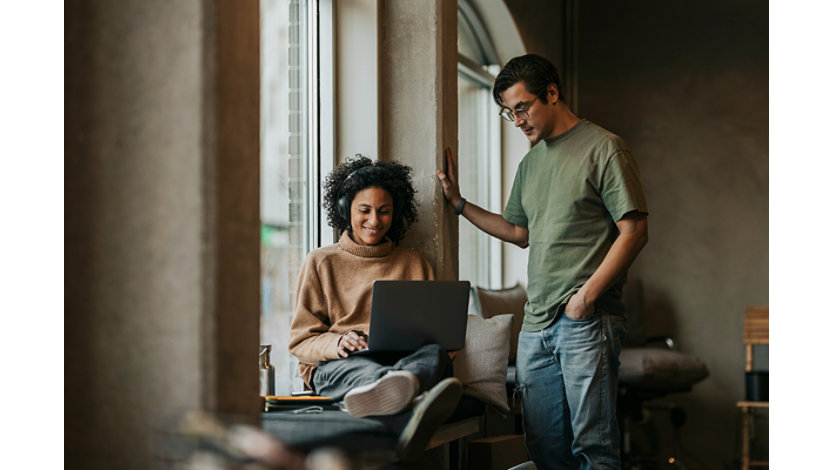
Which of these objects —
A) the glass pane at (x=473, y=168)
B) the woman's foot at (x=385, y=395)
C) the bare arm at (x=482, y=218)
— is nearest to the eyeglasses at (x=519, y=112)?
the bare arm at (x=482, y=218)

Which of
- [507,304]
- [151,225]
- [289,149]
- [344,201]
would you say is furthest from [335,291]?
[507,304]

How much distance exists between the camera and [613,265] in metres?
2.79

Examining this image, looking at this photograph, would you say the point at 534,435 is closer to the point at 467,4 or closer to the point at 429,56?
the point at 429,56

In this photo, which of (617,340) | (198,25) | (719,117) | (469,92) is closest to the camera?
(198,25)

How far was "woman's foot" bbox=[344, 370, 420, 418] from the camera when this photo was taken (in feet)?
7.73

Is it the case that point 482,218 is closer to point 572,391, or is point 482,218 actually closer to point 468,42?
point 572,391

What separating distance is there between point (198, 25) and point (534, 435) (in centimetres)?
174

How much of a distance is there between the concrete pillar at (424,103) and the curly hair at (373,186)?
0.39ft

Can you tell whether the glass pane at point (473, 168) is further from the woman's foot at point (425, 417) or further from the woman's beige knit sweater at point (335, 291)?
the woman's foot at point (425, 417)

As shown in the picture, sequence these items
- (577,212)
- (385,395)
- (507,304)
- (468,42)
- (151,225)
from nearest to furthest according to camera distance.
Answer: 1. (151,225)
2. (385,395)
3. (577,212)
4. (507,304)
5. (468,42)

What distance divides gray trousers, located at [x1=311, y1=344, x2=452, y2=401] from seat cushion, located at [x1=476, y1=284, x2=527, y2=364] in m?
1.65

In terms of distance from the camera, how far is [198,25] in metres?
1.95

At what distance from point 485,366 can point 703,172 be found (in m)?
3.10
